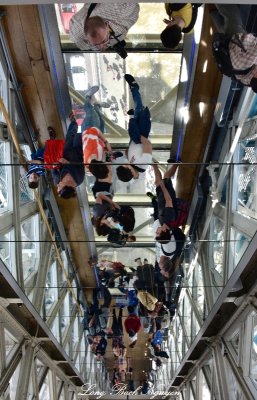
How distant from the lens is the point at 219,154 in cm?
507

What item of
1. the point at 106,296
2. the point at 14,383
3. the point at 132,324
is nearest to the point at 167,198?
the point at 14,383

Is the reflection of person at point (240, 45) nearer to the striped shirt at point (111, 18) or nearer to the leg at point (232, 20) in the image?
the leg at point (232, 20)

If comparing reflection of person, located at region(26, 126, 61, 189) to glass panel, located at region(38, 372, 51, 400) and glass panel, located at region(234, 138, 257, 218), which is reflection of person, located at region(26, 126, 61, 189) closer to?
glass panel, located at region(234, 138, 257, 218)

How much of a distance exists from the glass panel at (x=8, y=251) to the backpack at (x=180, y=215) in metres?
A: 1.71

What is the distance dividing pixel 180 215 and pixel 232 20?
2.71m

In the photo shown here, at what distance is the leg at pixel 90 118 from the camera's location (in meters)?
4.44

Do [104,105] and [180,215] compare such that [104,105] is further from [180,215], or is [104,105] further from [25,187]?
[180,215]

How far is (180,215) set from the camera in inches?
212

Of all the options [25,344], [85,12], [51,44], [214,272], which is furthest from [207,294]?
[85,12]

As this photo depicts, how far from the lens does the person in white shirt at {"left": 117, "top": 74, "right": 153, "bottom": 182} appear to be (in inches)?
163

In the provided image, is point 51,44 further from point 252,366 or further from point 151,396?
point 151,396

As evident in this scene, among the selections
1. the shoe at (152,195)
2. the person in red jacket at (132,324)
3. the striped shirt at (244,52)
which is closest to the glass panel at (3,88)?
the shoe at (152,195)

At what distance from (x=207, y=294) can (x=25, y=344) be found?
272 centimetres

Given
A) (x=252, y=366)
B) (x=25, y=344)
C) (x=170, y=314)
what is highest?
(x=170, y=314)
